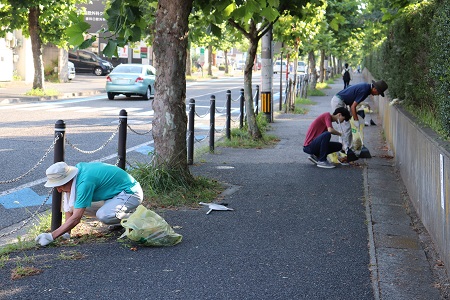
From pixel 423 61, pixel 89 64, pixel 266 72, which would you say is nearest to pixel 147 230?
pixel 423 61

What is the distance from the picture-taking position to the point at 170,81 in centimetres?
973

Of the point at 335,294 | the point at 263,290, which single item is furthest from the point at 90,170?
the point at 335,294

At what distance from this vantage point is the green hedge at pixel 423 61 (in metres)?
7.21

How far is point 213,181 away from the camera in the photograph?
34.4 feet

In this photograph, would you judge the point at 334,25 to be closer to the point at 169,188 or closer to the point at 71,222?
the point at 169,188

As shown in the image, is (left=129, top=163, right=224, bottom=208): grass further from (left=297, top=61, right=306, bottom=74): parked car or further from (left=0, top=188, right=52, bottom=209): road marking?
(left=297, top=61, right=306, bottom=74): parked car

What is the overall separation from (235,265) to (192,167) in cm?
590

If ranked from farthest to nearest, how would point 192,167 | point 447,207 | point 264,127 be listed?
1. point 264,127
2. point 192,167
3. point 447,207

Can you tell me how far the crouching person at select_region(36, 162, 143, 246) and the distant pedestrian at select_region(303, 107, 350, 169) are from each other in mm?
5621

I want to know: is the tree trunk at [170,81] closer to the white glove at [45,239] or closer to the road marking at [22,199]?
the road marking at [22,199]

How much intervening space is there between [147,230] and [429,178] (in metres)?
2.93

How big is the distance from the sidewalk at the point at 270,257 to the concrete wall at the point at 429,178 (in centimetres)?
21

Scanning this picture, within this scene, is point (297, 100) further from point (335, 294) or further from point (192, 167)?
point (335, 294)

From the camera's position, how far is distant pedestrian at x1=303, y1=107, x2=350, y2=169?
12.5 m
